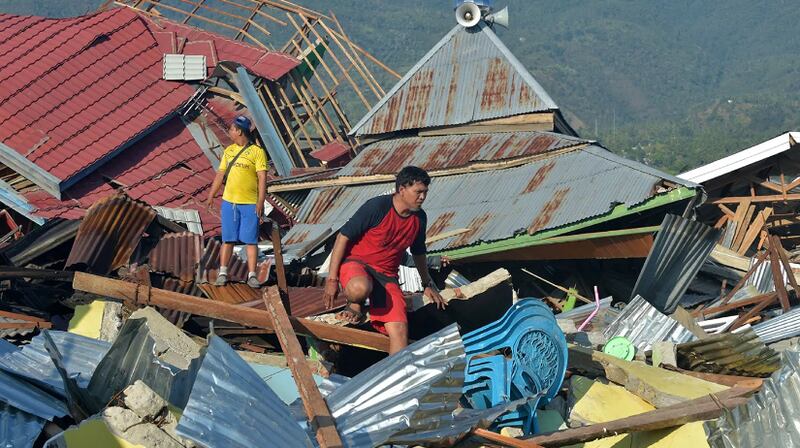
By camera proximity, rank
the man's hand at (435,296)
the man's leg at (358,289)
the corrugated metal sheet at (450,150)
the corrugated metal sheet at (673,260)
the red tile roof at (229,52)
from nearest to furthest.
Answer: the man's leg at (358,289)
the man's hand at (435,296)
the corrugated metal sheet at (673,260)
the corrugated metal sheet at (450,150)
the red tile roof at (229,52)

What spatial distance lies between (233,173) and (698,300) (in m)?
6.31

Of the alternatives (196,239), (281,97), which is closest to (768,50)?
(281,97)

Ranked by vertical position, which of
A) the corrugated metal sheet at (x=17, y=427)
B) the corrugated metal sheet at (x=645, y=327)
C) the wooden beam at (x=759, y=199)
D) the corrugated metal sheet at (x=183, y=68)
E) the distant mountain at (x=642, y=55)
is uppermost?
the distant mountain at (x=642, y=55)

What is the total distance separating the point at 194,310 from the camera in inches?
319

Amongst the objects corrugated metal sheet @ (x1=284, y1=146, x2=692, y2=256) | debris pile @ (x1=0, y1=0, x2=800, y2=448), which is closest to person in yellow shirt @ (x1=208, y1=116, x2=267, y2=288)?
debris pile @ (x1=0, y1=0, x2=800, y2=448)

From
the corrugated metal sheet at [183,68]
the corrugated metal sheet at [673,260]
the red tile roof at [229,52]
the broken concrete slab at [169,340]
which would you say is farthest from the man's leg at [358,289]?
the red tile roof at [229,52]

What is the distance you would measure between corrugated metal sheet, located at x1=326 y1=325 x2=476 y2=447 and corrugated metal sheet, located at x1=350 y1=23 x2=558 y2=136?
9889 mm

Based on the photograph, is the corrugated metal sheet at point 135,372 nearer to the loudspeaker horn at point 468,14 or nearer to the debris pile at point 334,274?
the debris pile at point 334,274

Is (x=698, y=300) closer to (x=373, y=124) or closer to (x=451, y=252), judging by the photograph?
(x=451, y=252)

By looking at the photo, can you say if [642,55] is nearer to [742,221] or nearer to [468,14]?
[468,14]

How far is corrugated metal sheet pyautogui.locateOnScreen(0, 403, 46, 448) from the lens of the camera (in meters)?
5.80

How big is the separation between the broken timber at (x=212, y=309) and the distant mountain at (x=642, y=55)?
61681 millimetres

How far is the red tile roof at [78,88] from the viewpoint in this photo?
1623 centimetres

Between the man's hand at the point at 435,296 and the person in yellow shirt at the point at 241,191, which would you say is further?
the person in yellow shirt at the point at 241,191
